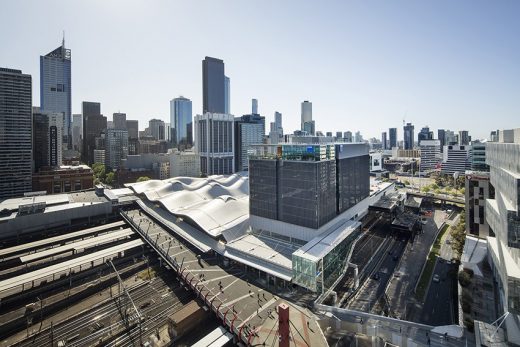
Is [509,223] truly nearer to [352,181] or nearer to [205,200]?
[352,181]

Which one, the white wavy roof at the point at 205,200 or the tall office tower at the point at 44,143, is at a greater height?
the tall office tower at the point at 44,143

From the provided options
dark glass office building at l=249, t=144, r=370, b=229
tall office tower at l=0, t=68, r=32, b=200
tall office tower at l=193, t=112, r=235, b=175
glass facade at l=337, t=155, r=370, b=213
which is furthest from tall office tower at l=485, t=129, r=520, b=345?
tall office tower at l=0, t=68, r=32, b=200

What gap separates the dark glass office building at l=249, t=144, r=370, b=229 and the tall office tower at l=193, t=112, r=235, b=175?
113649 millimetres

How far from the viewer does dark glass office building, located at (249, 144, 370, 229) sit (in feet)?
212

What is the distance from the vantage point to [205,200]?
100 meters

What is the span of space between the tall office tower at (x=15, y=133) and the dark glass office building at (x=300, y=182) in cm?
10933

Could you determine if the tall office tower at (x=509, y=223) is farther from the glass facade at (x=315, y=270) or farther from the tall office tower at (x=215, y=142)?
the tall office tower at (x=215, y=142)

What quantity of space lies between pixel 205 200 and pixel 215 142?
90.2 metres

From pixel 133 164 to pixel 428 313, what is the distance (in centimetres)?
18697

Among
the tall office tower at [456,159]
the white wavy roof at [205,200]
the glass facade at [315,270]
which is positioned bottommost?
the glass facade at [315,270]

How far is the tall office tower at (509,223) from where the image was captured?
3337 cm

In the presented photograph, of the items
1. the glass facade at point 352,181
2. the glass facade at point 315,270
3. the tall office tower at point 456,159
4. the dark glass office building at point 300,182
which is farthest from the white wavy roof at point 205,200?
the tall office tower at point 456,159

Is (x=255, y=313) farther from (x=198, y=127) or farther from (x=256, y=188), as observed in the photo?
(x=198, y=127)

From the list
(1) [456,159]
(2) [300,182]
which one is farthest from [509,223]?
(1) [456,159]
